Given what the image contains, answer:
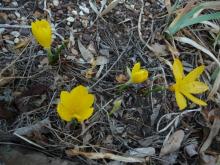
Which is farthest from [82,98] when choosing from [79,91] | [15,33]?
[15,33]

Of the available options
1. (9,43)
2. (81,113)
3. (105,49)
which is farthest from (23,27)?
(81,113)

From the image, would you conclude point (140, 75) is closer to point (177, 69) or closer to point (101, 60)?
point (177, 69)

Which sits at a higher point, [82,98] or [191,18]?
[191,18]

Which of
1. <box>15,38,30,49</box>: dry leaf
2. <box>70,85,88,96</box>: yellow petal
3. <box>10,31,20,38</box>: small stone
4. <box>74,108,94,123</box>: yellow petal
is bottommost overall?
<box>74,108,94,123</box>: yellow petal

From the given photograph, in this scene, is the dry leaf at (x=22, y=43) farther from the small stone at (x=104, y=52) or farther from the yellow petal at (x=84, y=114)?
the yellow petal at (x=84, y=114)

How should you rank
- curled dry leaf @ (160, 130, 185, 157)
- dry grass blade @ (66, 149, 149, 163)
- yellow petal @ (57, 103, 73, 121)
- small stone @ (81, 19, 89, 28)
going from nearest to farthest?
yellow petal @ (57, 103, 73, 121), dry grass blade @ (66, 149, 149, 163), curled dry leaf @ (160, 130, 185, 157), small stone @ (81, 19, 89, 28)

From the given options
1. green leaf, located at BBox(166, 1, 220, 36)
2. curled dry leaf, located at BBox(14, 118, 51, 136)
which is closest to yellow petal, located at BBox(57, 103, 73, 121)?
curled dry leaf, located at BBox(14, 118, 51, 136)

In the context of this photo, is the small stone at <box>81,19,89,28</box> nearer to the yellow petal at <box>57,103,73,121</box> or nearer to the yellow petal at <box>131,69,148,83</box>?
the yellow petal at <box>131,69,148,83</box>
